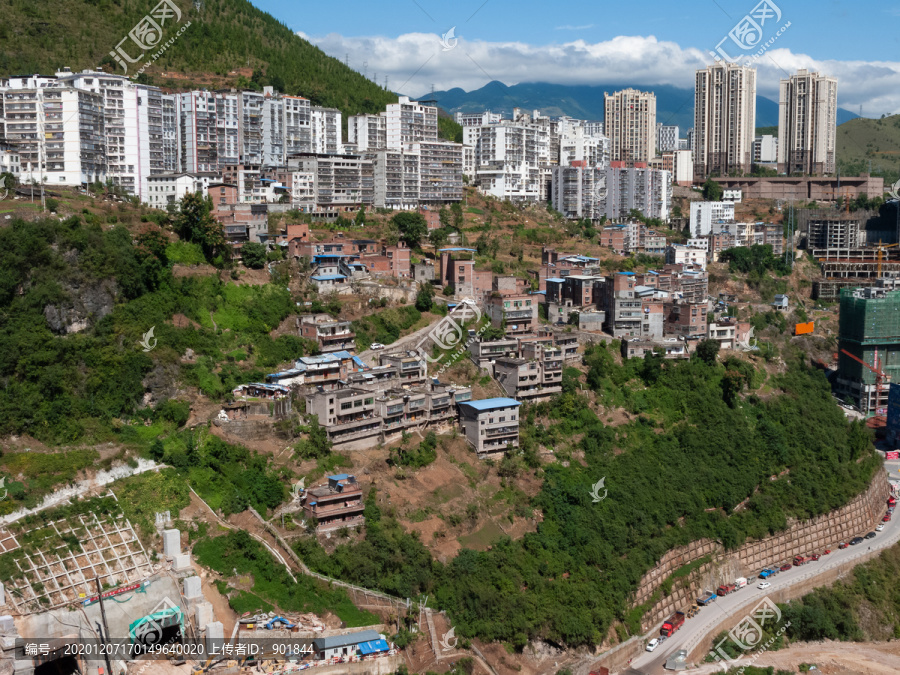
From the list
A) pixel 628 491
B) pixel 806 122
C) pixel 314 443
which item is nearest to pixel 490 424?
pixel 628 491

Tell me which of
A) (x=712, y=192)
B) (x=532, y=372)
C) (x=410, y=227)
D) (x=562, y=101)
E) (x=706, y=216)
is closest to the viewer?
(x=532, y=372)

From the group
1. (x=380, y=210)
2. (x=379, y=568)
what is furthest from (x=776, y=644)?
(x=380, y=210)

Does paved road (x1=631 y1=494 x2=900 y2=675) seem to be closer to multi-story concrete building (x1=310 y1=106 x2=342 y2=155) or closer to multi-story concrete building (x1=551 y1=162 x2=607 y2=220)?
multi-story concrete building (x1=551 y1=162 x2=607 y2=220)

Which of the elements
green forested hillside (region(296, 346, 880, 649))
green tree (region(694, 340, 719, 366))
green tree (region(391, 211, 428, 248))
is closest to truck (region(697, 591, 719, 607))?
green forested hillside (region(296, 346, 880, 649))

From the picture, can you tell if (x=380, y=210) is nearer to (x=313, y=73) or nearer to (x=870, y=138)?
(x=313, y=73)

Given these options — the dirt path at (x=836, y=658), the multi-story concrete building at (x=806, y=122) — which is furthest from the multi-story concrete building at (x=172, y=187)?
the multi-story concrete building at (x=806, y=122)

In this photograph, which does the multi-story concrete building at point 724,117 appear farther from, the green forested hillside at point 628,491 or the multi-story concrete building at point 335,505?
the multi-story concrete building at point 335,505

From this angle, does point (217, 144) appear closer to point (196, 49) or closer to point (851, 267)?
point (196, 49)
